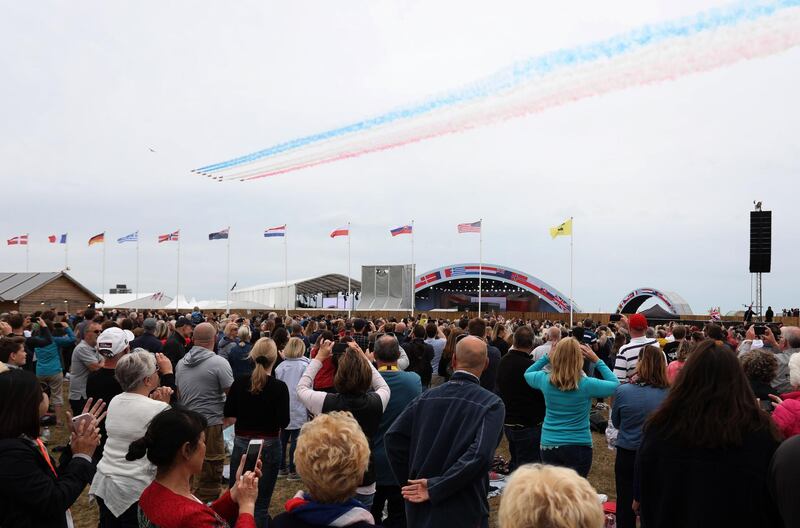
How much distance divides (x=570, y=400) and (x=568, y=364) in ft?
1.15

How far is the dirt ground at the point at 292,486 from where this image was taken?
6.88m

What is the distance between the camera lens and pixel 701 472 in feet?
9.84

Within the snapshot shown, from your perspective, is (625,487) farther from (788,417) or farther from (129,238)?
(129,238)

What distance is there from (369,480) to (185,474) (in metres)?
2.09

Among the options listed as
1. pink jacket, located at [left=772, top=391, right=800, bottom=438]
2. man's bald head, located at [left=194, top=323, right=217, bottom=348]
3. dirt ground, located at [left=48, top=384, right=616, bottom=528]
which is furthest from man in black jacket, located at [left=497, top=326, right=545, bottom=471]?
man's bald head, located at [left=194, top=323, right=217, bottom=348]

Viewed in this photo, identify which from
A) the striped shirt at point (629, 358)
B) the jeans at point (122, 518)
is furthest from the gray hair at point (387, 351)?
the striped shirt at point (629, 358)

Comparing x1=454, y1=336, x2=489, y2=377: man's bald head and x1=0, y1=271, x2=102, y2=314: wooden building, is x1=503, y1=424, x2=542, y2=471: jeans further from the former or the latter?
x1=0, y1=271, x2=102, y2=314: wooden building

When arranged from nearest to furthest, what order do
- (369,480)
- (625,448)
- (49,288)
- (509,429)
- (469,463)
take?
(469,463)
(369,480)
(625,448)
(509,429)
(49,288)

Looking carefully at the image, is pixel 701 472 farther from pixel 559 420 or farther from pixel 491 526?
pixel 491 526

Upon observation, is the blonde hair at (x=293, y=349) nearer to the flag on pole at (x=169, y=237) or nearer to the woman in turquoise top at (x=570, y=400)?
the woman in turquoise top at (x=570, y=400)

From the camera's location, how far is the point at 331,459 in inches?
106

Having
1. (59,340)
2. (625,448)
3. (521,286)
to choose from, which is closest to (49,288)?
(59,340)

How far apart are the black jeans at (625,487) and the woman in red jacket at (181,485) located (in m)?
3.64

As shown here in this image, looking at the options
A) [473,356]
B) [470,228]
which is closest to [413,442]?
[473,356]
